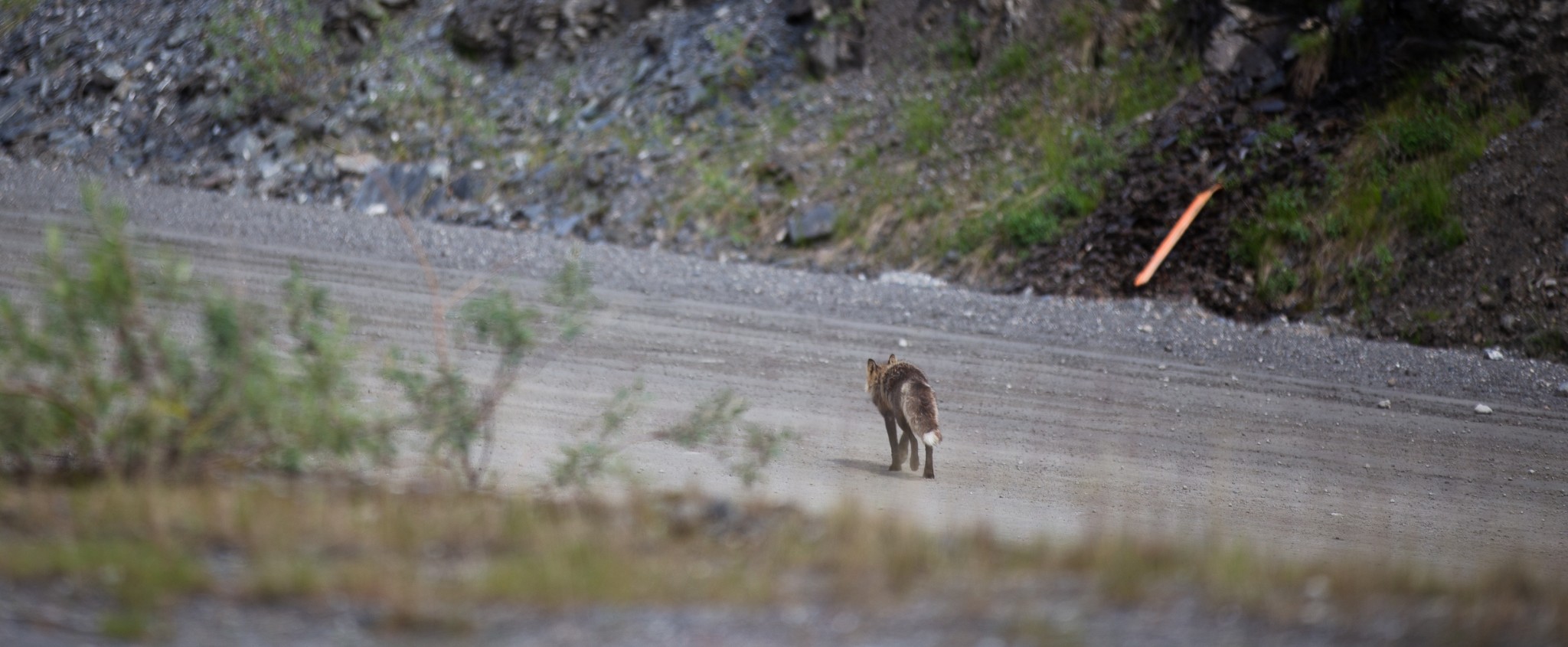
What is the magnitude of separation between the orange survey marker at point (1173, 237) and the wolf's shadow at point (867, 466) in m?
11.1

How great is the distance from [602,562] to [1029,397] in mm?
8768

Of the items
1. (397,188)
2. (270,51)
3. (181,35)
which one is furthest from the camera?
(181,35)

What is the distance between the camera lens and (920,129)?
26.1 meters

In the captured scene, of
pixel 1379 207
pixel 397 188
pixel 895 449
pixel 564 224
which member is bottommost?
pixel 397 188

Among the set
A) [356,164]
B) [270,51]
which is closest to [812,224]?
[356,164]

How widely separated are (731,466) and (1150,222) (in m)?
13.8

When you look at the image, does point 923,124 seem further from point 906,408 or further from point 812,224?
point 906,408

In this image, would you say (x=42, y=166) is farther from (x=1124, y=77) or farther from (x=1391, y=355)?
(x=1391, y=355)

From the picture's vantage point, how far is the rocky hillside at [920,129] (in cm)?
1916

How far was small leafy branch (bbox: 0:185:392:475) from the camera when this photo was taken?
5.08 m

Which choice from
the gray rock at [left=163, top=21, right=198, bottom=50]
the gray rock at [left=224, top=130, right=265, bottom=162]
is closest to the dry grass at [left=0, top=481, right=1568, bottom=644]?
the gray rock at [left=224, top=130, right=265, bottom=162]

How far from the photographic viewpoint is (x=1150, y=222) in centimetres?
2100

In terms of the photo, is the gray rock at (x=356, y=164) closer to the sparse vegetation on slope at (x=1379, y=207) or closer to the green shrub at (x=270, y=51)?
the green shrub at (x=270, y=51)

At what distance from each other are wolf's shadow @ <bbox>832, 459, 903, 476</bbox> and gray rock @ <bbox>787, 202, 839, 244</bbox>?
14.4 meters
